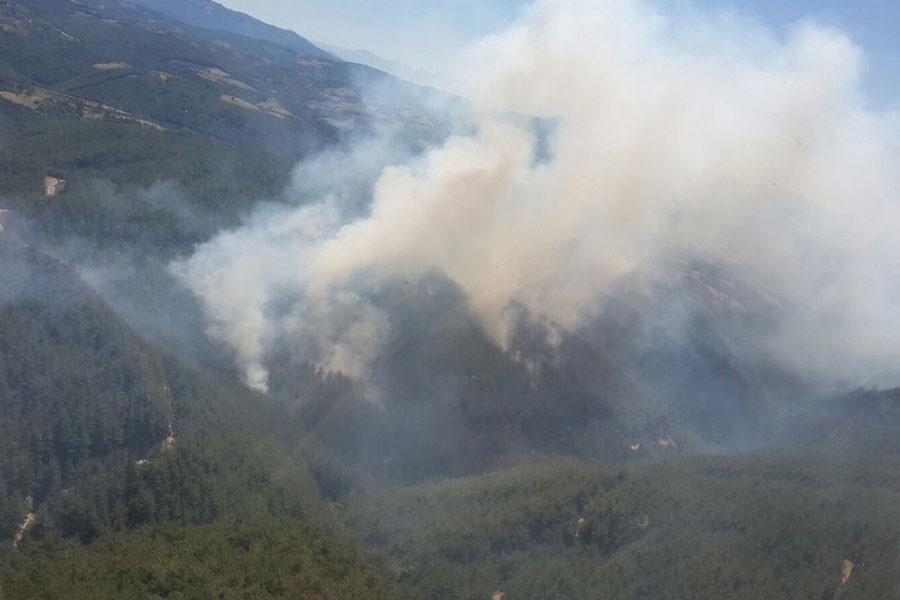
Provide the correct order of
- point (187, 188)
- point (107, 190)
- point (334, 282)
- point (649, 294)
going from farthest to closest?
point (187, 188)
point (107, 190)
point (649, 294)
point (334, 282)

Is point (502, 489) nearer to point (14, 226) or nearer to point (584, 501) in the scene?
point (584, 501)

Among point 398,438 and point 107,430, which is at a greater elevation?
point 107,430

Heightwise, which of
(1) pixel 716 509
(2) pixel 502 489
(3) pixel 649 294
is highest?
(3) pixel 649 294

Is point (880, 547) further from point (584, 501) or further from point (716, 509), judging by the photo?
point (584, 501)

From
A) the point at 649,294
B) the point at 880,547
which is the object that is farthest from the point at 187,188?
the point at 880,547

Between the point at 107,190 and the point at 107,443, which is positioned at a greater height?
the point at 107,190

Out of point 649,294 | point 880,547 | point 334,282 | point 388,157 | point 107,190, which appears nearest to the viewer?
point 880,547

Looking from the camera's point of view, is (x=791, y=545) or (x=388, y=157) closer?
(x=791, y=545)

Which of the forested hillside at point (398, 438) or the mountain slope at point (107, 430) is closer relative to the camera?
the forested hillside at point (398, 438)

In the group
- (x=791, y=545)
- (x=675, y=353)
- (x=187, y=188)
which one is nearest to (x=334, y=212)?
(x=187, y=188)

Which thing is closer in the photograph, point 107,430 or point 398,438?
point 107,430

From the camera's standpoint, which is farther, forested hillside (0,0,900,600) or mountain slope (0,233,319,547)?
mountain slope (0,233,319,547)
